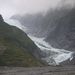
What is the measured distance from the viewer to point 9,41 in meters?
170

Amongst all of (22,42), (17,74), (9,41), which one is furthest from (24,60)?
(22,42)

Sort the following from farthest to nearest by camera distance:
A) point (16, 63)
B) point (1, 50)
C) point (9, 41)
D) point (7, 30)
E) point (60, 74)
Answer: point (7, 30)
point (9, 41)
point (1, 50)
point (16, 63)
point (60, 74)

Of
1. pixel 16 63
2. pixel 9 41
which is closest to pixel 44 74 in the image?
pixel 16 63

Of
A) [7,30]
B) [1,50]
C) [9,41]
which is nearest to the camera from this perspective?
[1,50]

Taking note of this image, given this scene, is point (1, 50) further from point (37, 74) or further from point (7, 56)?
point (37, 74)

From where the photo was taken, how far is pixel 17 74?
292 ft

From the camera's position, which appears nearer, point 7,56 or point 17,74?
point 17,74

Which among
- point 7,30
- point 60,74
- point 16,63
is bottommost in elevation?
point 60,74

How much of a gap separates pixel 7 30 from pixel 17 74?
364ft

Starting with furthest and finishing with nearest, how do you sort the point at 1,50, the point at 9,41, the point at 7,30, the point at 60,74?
the point at 7,30 → the point at 9,41 → the point at 1,50 → the point at 60,74

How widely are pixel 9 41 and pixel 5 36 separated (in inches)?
320

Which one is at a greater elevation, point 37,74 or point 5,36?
point 5,36

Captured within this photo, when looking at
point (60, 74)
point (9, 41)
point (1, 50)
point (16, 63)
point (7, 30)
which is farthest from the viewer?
point (7, 30)

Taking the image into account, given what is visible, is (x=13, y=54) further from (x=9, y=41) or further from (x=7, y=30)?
(x=7, y=30)
